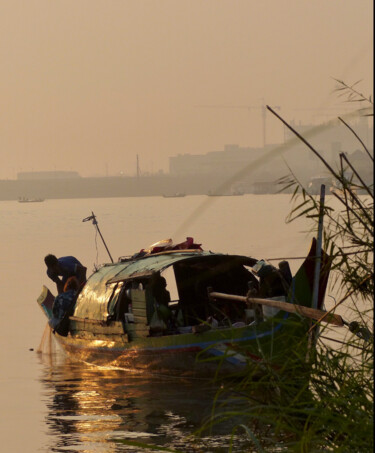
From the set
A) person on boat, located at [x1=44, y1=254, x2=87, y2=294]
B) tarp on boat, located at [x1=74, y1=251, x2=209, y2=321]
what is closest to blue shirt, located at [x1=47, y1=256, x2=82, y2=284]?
person on boat, located at [x1=44, y1=254, x2=87, y2=294]

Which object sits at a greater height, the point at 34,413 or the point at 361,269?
the point at 361,269

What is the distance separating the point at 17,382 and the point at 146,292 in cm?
587

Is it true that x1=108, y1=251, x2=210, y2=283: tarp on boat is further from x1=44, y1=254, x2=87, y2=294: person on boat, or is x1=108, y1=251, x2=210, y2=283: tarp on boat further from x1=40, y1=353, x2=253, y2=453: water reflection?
x1=44, y1=254, x2=87, y2=294: person on boat

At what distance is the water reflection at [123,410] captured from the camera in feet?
50.1

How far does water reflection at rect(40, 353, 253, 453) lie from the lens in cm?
1526

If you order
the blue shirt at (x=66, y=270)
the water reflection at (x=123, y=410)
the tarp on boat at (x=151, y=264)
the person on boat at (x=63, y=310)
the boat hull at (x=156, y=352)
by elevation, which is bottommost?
the water reflection at (x=123, y=410)

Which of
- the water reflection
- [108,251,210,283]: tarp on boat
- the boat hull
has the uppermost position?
[108,251,210,283]: tarp on boat

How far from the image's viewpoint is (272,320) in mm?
6020

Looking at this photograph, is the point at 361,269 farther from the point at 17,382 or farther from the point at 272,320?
the point at 17,382

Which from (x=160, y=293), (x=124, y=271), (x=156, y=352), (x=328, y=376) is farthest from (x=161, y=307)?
(x=328, y=376)

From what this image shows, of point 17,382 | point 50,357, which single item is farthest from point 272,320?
point 50,357

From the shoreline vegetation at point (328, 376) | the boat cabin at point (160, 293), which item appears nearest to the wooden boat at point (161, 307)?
the boat cabin at point (160, 293)

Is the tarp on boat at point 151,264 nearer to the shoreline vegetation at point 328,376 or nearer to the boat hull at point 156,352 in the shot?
the boat hull at point 156,352

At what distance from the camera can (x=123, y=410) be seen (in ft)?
59.4
